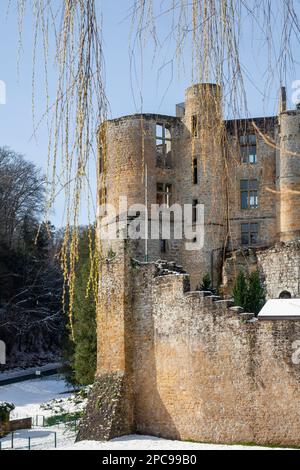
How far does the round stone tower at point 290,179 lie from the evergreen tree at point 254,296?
4811mm

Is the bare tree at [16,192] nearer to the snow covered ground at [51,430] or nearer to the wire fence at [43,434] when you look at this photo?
the snow covered ground at [51,430]

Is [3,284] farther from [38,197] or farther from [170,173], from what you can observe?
[170,173]

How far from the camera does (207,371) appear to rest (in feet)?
60.5

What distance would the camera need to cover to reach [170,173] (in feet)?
113

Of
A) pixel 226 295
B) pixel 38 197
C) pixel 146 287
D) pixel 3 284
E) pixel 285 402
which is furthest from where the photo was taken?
pixel 38 197

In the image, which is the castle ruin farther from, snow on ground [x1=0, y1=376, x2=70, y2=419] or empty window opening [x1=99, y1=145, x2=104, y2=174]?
snow on ground [x1=0, y1=376, x2=70, y2=419]

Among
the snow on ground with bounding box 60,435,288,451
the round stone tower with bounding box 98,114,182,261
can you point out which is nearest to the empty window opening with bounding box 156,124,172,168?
the round stone tower with bounding box 98,114,182,261

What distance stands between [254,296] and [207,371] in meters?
8.57

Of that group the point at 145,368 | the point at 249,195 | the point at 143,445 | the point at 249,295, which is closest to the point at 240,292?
the point at 249,295

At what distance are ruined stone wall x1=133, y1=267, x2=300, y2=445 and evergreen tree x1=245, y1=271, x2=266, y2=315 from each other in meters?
6.73

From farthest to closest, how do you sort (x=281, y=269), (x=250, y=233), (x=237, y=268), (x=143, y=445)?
(x=250, y=233), (x=237, y=268), (x=281, y=269), (x=143, y=445)

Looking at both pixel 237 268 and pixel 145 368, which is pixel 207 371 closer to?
pixel 145 368
